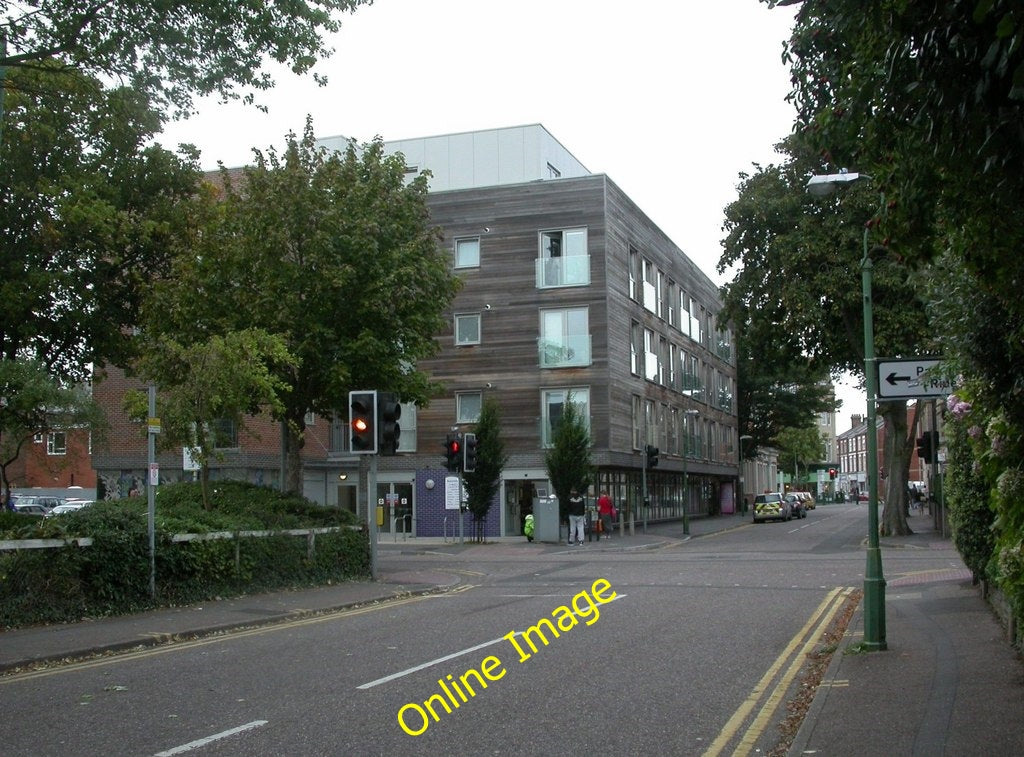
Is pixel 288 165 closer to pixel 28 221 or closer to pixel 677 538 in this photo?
pixel 28 221

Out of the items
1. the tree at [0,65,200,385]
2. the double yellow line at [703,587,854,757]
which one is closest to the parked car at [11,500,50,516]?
the tree at [0,65,200,385]

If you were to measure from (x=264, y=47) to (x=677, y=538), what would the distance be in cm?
2842

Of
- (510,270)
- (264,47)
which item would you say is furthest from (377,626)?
(510,270)

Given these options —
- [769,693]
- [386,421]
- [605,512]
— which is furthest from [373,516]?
[605,512]

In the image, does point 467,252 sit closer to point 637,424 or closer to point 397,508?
point 637,424

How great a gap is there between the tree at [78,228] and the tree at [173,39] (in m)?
5.74

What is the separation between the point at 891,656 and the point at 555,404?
102 ft

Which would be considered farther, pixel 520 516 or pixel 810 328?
pixel 520 516

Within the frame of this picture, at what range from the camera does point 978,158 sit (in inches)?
188

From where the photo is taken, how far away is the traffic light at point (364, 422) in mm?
19016

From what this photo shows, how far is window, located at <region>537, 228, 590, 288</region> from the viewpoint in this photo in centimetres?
4138

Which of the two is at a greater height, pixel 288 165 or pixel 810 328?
pixel 288 165

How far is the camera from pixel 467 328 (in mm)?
43000

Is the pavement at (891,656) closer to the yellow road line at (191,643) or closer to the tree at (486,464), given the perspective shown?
the yellow road line at (191,643)
